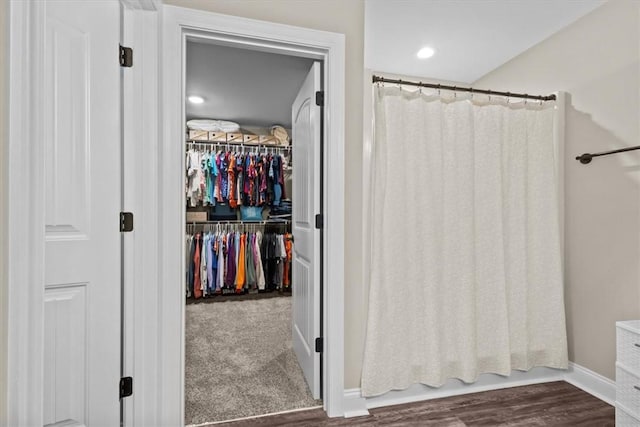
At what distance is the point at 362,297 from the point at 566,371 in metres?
1.59

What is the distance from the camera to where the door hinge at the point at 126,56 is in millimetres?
1447

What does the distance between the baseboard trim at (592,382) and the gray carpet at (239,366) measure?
68.0 inches

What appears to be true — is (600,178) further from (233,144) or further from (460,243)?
(233,144)

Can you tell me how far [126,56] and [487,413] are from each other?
8.53ft

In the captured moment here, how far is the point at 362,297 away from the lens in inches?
74.9

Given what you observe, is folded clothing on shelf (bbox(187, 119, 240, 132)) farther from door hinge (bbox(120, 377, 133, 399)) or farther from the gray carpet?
door hinge (bbox(120, 377, 133, 399))

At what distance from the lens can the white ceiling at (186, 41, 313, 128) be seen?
8.82 feet

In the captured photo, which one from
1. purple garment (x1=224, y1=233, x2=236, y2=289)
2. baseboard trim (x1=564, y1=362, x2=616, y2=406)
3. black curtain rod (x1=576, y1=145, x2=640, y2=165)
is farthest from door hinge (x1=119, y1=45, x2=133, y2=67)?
baseboard trim (x1=564, y1=362, x2=616, y2=406)

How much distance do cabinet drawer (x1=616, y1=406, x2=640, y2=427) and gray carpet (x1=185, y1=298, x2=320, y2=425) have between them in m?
1.54

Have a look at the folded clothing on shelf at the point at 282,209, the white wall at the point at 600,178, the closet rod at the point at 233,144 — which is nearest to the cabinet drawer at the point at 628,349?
the white wall at the point at 600,178

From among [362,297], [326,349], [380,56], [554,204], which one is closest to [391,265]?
[362,297]

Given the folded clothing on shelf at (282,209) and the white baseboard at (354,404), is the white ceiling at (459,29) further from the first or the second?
the white baseboard at (354,404)

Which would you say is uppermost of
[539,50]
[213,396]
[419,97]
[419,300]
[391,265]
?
[539,50]

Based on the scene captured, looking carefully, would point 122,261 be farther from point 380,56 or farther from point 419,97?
point 380,56
